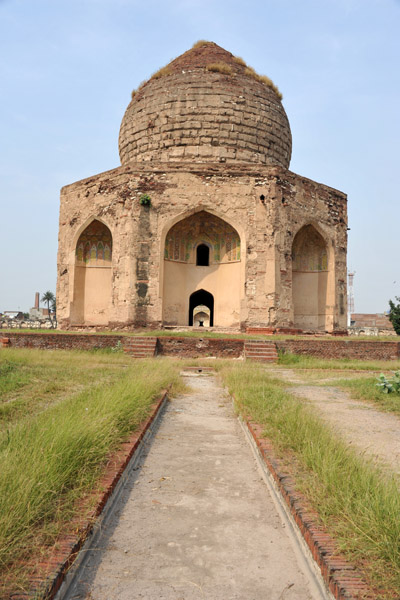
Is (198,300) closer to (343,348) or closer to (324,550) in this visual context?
(343,348)

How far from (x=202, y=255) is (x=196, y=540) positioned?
1487 centimetres

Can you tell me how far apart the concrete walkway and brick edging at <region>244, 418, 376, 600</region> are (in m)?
0.10

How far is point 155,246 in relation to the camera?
Result: 47.5 ft

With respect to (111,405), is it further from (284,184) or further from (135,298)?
→ (284,184)

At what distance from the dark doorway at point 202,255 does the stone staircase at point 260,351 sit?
18.2 feet

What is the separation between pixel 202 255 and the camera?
55.0 feet

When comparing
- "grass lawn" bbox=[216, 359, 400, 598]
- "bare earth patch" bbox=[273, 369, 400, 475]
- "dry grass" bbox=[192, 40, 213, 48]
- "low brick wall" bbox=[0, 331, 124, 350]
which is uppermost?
"dry grass" bbox=[192, 40, 213, 48]

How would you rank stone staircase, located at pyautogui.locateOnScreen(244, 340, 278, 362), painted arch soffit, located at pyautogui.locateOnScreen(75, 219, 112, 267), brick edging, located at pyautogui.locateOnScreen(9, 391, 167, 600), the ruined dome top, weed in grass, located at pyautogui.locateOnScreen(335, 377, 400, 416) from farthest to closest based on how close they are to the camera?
painted arch soffit, located at pyautogui.locateOnScreen(75, 219, 112, 267) → the ruined dome top → stone staircase, located at pyautogui.locateOnScreen(244, 340, 278, 362) → weed in grass, located at pyautogui.locateOnScreen(335, 377, 400, 416) → brick edging, located at pyautogui.locateOnScreen(9, 391, 167, 600)

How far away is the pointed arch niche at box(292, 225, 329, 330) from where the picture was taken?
54.8 ft

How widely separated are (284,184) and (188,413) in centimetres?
1131

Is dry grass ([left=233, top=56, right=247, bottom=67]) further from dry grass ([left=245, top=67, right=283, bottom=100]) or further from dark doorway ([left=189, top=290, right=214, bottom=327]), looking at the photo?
dark doorway ([left=189, top=290, right=214, bottom=327])

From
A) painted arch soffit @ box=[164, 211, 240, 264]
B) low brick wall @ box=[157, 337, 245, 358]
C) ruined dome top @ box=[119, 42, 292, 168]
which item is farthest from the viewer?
ruined dome top @ box=[119, 42, 292, 168]

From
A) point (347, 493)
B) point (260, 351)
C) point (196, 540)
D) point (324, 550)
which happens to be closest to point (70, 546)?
point (196, 540)

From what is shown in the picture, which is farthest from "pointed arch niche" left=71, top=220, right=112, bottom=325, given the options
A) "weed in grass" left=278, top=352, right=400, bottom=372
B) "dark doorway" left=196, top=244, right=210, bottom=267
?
"weed in grass" left=278, top=352, right=400, bottom=372
